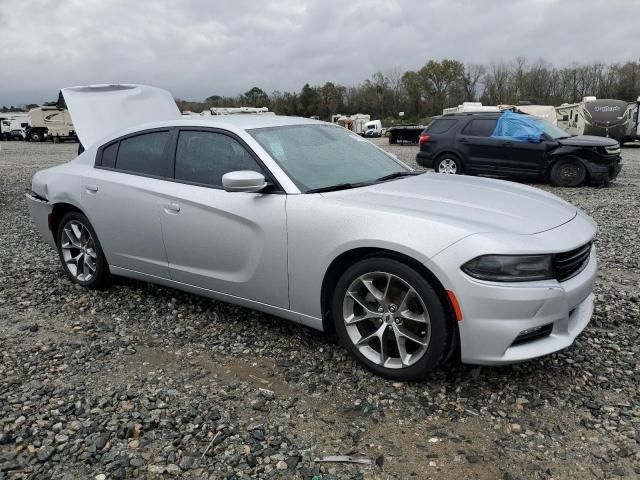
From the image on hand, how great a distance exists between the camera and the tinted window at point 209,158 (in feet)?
11.8

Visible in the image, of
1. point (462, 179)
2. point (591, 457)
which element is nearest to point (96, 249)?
point (462, 179)

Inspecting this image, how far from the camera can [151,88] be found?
7.96 meters

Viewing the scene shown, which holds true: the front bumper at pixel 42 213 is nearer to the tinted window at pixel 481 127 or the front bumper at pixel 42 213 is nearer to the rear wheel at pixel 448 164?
the rear wheel at pixel 448 164

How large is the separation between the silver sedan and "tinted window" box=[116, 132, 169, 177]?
2cm

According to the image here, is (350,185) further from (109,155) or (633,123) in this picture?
(633,123)

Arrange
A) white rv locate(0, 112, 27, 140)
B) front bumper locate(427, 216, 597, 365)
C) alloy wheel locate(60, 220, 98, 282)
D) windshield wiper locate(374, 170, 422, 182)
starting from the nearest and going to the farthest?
front bumper locate(427, 216, 597, 365)
windshield wiper locate(374, 170, 422, 182)
alloy wheel locate(60, 220, 98, 282)
white rv locate(0, 112, 27, 140)

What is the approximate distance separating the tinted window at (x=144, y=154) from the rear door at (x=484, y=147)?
909cm

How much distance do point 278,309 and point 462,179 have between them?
1.67 meters

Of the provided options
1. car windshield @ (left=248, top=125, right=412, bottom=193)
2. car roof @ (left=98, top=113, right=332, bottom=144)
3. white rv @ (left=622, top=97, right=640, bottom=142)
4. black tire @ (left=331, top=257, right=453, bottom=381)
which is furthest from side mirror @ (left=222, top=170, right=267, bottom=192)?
white rv @ (left=622, top=97, right=640, bottom=142)

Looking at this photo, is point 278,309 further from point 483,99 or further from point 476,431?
point 483,99

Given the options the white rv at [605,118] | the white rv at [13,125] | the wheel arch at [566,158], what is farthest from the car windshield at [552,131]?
the white rv at [13,125]

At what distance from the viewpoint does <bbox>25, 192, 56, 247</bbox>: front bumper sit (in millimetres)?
4805

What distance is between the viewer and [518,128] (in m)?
11.4

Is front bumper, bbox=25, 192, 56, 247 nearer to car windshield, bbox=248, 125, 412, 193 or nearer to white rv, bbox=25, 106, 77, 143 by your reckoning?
car windshield, bbox=248, 125, 412, 193
